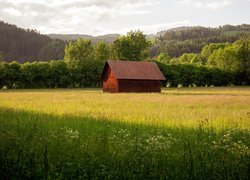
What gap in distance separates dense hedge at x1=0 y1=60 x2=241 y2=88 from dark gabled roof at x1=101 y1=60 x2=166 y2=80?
19.6m

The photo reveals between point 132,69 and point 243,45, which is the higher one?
point 243,45

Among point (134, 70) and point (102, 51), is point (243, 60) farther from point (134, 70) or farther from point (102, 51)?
point (134, 70)

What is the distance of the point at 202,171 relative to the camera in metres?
7.05

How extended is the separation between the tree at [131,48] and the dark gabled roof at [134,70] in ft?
110


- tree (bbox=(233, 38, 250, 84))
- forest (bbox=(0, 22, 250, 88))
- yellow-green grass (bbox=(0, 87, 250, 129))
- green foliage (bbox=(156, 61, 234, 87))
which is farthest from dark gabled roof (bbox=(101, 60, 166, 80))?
tree (bbox=(233, 38, 250, 84))

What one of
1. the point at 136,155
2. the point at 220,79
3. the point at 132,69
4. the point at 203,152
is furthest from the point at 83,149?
the point at 220,79

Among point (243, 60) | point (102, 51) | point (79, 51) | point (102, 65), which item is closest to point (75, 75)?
point (102, 65)

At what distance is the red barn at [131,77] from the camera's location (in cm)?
5722

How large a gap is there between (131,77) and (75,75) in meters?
24.8

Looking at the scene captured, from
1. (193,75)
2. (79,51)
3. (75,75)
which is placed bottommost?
(193,75)

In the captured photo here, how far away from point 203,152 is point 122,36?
8940 centimetres

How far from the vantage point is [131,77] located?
2251 inches

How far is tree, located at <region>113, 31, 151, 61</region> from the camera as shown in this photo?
3716 inches

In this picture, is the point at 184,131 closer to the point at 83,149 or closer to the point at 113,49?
the point at 83,149
